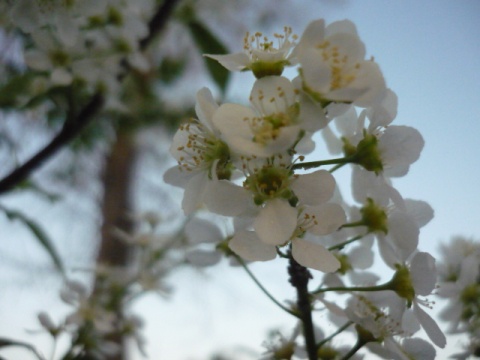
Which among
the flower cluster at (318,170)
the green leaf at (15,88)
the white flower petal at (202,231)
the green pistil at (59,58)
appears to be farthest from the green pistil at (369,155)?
the green leaf at (15,88)

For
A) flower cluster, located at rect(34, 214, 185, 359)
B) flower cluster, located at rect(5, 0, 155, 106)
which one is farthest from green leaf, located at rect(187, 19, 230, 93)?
flower cluster, located at rect(34, 214, 185, 359)

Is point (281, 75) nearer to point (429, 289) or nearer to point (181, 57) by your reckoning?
point (429, 289)

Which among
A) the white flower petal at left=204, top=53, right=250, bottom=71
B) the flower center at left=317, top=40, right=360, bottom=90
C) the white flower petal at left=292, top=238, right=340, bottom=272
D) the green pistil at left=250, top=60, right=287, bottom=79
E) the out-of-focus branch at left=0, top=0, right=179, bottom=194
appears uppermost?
the out-of-focus branch at left=0, top=0, right=179, bottom=194

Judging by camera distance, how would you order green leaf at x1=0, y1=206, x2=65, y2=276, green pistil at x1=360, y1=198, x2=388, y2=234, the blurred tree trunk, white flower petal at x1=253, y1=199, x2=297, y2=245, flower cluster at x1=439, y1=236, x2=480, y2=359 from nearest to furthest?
1. white flower petal at x1=253, y1=199, x2=297, y2=245
2. green pistil at x1=360, y1=198, x2=388, y2=234
3. flower cluster at x1=439, y1=236, x2=480, y2=359
4. green leaf at x1=0, y1=206, x2=65, y2=276
5. the blurred tree trunk

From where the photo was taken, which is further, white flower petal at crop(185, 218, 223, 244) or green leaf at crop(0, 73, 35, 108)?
green leaf at crop(0, 73, 35, 108)

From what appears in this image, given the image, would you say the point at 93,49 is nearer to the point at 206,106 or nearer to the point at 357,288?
the point at 206,106

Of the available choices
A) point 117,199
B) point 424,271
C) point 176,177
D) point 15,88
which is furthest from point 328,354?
point 117,199

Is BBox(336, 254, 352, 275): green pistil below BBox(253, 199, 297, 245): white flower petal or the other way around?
the other way around

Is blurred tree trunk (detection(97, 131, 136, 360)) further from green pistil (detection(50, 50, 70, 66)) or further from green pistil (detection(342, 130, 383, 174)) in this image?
green pistil (detection(342, 130, 383, 174))

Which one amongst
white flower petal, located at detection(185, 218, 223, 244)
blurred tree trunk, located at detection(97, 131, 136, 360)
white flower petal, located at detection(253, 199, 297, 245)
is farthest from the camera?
blurred tree trunk, located at detection(97, 131, 136, 360)
